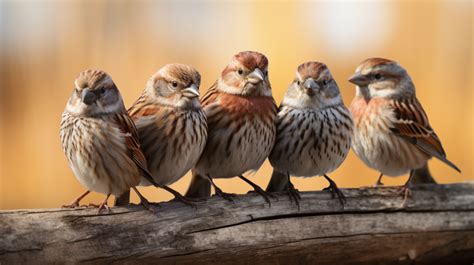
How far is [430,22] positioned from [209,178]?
204 inches

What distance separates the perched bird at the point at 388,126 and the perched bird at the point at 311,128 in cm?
52

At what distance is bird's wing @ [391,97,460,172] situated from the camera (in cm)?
533

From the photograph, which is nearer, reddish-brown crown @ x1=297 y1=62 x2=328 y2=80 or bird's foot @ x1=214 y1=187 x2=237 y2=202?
bird's foot @ x1=214 y1=187 x2=237 y2=202

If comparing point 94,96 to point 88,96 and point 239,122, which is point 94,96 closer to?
point 88,96

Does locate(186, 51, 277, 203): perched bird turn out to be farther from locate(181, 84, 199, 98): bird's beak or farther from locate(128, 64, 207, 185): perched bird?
locate(181, 84, 199, 98): bird's beak

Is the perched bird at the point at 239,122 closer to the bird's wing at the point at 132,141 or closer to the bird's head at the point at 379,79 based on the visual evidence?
the bird's wing at the point at 132,141

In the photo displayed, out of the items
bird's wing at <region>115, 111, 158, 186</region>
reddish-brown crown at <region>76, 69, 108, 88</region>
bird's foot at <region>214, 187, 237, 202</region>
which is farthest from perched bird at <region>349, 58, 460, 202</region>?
reddish-brown crown at <region>76, 69, 108, 88</region>

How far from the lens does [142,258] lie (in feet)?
13.1

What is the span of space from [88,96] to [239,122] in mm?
873

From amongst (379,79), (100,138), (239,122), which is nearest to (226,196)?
(239,122)

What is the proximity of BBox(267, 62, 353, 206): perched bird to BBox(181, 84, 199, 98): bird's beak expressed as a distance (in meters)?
0.66

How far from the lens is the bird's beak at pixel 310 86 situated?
15.4ft

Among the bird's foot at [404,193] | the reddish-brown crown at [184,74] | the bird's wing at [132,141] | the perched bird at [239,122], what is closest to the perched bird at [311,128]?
the perched bird at [239,122]

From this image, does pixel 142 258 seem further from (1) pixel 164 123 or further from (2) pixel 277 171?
(2) pixel 277 171
